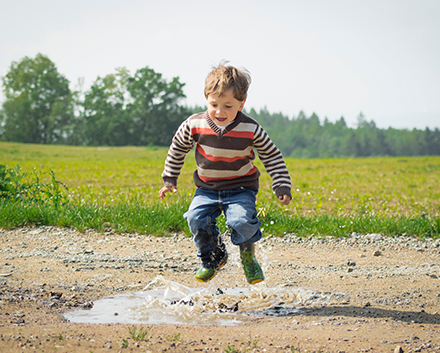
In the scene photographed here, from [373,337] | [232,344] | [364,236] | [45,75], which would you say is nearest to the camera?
[232,344]

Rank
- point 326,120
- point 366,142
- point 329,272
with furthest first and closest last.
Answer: point 326,120 < point 366,142 < point 329,272

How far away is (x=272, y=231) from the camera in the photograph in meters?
5.73

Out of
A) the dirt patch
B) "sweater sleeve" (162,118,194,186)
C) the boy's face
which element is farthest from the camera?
"sweater sleeve" (162,118,194,186)

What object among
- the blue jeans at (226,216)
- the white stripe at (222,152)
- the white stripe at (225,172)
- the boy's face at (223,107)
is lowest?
the blue jeans at (226,216)

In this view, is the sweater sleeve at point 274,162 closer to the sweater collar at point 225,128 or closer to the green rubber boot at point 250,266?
the sweater collar at point 225,128

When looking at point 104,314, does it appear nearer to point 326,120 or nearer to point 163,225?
point 163,225

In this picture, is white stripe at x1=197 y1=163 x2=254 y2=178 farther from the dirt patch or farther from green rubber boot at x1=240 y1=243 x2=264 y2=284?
the dirt patch

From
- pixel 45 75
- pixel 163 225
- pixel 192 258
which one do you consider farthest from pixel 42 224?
pixel 45 75

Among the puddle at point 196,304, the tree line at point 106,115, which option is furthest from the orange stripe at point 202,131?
the tree line at point 106,115

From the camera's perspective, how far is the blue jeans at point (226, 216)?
10.9 ft

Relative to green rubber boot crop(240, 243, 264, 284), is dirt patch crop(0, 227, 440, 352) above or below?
below

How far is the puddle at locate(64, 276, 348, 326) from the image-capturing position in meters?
3.11

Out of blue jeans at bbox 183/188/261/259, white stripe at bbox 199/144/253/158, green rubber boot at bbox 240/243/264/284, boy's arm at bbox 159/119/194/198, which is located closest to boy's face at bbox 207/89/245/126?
white stripe at bbox 199/144/253/158

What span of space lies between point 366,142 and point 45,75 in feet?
100
